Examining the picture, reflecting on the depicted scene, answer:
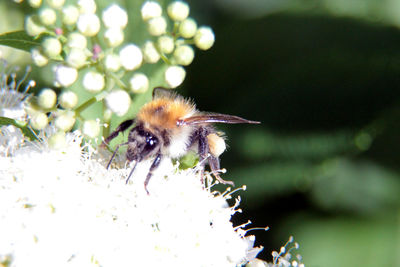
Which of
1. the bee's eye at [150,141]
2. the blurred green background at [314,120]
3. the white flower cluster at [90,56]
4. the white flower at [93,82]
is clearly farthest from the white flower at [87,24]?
the blurred green background at [314,120]

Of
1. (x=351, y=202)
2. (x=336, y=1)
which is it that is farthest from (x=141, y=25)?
(x=351, y=202)

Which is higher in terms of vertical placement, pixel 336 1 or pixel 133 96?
pixel 336 1

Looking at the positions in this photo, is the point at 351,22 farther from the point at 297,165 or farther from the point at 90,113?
the point at 90,113

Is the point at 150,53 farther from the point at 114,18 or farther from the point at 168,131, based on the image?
the point at 168,131

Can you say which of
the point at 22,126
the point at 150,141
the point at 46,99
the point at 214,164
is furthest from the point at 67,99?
the point at 214,164

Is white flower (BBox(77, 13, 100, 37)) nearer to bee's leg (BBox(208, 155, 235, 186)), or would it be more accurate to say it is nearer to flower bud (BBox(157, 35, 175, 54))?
flower bud (BBox(157, 35, 175, 54))
